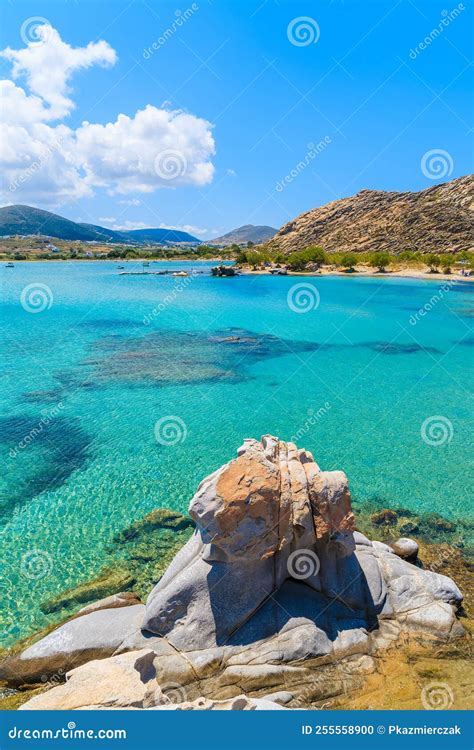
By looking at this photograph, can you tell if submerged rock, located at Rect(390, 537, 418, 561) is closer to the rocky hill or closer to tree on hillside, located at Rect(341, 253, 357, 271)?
tree on hillside, located at Rect(341, 253, 357, 271)

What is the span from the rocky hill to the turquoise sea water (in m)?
81.2

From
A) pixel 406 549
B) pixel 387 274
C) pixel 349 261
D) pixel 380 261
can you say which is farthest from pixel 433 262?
pixel 406 549

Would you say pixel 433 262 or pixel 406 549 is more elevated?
pixel 433 262

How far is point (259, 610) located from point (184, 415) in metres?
12.4

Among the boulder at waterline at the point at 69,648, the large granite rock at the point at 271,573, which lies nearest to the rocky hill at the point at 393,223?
the large granite rock at the point at 271,573

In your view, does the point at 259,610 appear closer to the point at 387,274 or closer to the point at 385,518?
the point at 385,518

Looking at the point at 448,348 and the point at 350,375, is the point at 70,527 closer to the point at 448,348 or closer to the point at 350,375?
the point at 350,375

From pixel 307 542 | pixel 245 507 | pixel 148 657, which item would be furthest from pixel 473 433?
pixel 148 657

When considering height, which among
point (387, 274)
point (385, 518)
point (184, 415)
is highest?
point (387, 274)

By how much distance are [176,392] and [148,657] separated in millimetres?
16428

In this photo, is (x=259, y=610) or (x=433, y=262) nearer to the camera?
(x=259, y=610)

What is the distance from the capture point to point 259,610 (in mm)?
8805

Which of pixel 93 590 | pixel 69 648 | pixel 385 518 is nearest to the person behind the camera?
pixel 69 648

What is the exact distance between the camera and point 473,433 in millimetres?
19031
